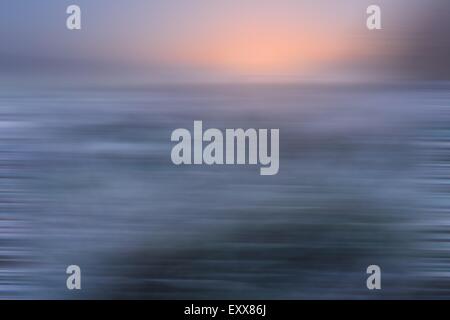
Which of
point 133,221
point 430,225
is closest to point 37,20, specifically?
point 133,221

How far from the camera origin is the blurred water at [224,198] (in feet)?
4.22

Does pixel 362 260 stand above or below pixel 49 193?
below

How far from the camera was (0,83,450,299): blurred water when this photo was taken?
1.29m

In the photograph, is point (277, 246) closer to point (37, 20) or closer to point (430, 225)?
point (430, 225)

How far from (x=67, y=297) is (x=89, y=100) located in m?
0.52

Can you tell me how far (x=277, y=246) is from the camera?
4.23 feet

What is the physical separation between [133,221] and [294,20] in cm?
67

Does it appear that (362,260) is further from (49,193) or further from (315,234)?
(49,193)

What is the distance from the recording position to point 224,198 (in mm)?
1298

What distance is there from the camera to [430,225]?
1.30 m
